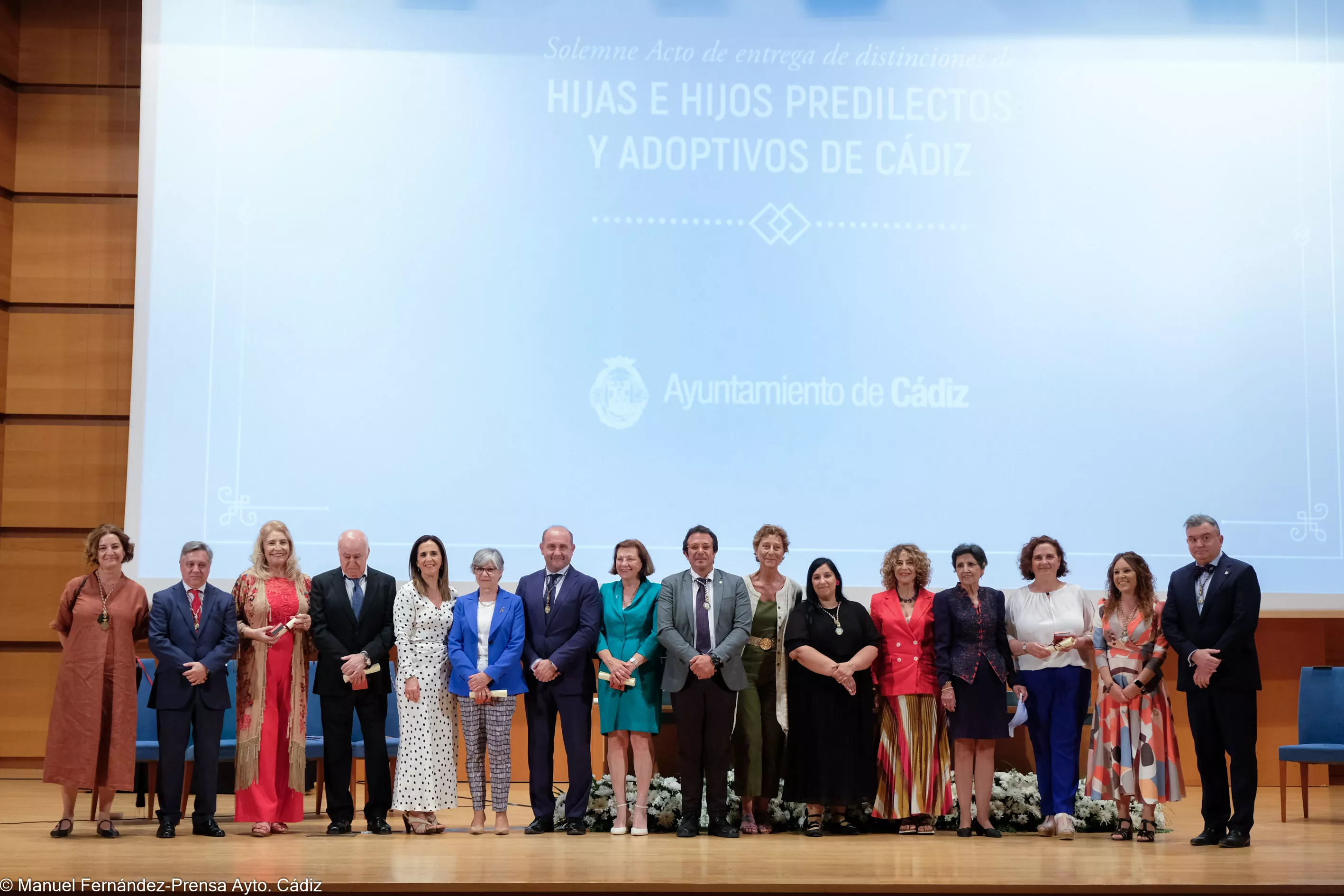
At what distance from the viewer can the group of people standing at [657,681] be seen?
484 cm

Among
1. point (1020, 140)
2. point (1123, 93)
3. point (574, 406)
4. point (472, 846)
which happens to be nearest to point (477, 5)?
point (574, 406)

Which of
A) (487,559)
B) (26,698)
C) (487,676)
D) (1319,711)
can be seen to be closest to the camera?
(487,676)

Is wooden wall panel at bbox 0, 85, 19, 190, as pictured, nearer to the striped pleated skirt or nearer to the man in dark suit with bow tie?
the man in dark suit with bow tie

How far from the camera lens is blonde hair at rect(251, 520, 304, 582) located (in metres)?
5.02

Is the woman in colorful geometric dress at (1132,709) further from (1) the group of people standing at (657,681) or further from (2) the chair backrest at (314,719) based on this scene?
(2) the chair backrest at (314,719)

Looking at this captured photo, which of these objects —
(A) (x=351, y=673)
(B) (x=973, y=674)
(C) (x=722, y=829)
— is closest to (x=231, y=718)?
(A) (x=351, y=673)

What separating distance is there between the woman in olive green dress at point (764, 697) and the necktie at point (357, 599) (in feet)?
5.05

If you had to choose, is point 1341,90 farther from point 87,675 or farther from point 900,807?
point 87,675

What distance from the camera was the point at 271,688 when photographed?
4945mm

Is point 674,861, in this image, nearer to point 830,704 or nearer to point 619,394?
point 830,704

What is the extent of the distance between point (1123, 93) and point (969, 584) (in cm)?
285

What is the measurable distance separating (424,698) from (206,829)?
938mm

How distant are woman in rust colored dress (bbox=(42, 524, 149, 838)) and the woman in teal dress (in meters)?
1.81

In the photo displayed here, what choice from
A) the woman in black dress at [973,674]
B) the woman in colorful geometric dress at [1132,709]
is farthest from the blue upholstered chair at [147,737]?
the woman in colorful geometric dress at [1132,709]
